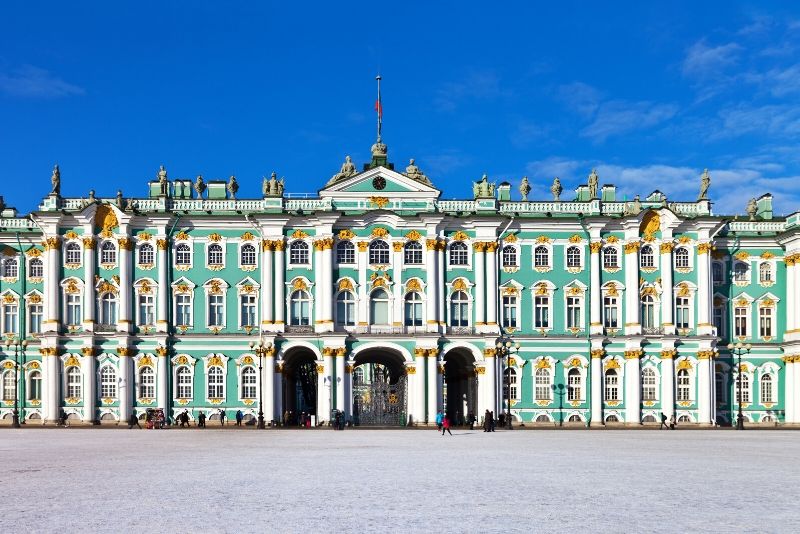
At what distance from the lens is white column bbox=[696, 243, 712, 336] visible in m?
Answer: 75.6

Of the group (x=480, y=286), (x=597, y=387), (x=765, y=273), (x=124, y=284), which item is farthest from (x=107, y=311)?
(x=765, y=273)

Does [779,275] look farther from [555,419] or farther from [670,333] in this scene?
[555,419]

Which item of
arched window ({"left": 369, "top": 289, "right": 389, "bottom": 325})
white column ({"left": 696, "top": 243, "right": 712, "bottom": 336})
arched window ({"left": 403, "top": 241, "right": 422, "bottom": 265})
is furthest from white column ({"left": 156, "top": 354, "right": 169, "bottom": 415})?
white column ({"left": 696, "top": 243, "right": 712, "bottom": 336})

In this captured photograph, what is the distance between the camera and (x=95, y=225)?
75.0m

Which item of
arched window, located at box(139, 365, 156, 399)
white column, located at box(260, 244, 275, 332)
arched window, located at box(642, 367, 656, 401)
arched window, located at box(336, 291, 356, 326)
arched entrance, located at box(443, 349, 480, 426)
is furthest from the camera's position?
arched entrance, located at box(443, 349, 480, 426)

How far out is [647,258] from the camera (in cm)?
7656

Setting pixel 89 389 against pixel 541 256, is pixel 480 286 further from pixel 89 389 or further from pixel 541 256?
pixel 89 389

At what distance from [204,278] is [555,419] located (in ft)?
95.0

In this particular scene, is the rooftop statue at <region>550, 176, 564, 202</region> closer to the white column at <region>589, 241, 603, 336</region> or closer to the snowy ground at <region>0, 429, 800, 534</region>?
the white column at <region>589, 241, 603, 336</region>

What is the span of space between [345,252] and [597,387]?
71.7ft

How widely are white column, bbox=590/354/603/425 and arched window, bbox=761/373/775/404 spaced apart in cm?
1340

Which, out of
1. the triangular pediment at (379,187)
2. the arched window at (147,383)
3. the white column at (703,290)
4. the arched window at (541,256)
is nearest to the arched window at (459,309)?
the arched window at (541,256)

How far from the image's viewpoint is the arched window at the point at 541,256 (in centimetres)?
7644

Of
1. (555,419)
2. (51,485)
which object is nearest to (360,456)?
(51,485)
